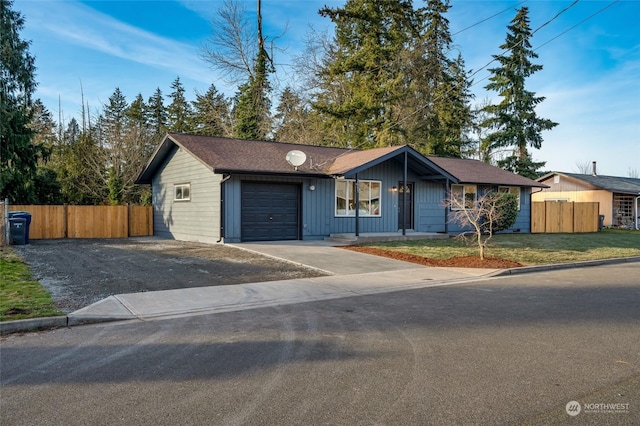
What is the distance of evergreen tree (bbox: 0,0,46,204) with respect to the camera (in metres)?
21.7

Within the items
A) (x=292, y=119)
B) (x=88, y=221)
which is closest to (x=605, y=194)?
(x=292, y=119)

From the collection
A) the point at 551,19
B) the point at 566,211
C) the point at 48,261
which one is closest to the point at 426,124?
the point at 566,211

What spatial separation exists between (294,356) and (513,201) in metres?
20.2

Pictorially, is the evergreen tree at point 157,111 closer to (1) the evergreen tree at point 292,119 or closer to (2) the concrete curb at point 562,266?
(1) the evergreen tree at point 292,119

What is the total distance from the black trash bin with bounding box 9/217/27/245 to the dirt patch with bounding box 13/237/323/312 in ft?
4.77

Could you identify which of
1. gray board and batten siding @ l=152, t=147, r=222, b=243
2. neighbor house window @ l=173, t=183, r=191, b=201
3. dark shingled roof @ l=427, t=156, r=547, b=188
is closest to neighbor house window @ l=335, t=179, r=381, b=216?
dark shingled roof @ l=427, t=156, r=547, b=188

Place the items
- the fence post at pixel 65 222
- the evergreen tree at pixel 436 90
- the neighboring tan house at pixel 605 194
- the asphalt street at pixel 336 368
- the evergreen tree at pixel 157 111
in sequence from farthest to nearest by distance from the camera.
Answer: the evergreen tree at pixel 157 111 < the neighboring tan house at pixel 605 194 < the evergreen tree at pixel 436 90 < the fence post at pixel 65 222 < the asphalt street at pixel 336 368

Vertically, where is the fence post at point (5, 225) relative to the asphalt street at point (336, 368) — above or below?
above

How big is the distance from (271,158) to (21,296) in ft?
39.8

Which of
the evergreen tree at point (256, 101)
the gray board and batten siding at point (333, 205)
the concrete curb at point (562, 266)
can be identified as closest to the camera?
the concrete curb at point (562, 266)

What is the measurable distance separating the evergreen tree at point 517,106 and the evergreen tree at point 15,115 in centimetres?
3283

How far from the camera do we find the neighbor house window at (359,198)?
746 inches

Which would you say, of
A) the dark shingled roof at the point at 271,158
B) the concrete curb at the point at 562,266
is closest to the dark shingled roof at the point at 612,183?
the dark shingled roof at the point at 271,158

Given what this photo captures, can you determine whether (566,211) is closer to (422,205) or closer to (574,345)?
(422,205)
